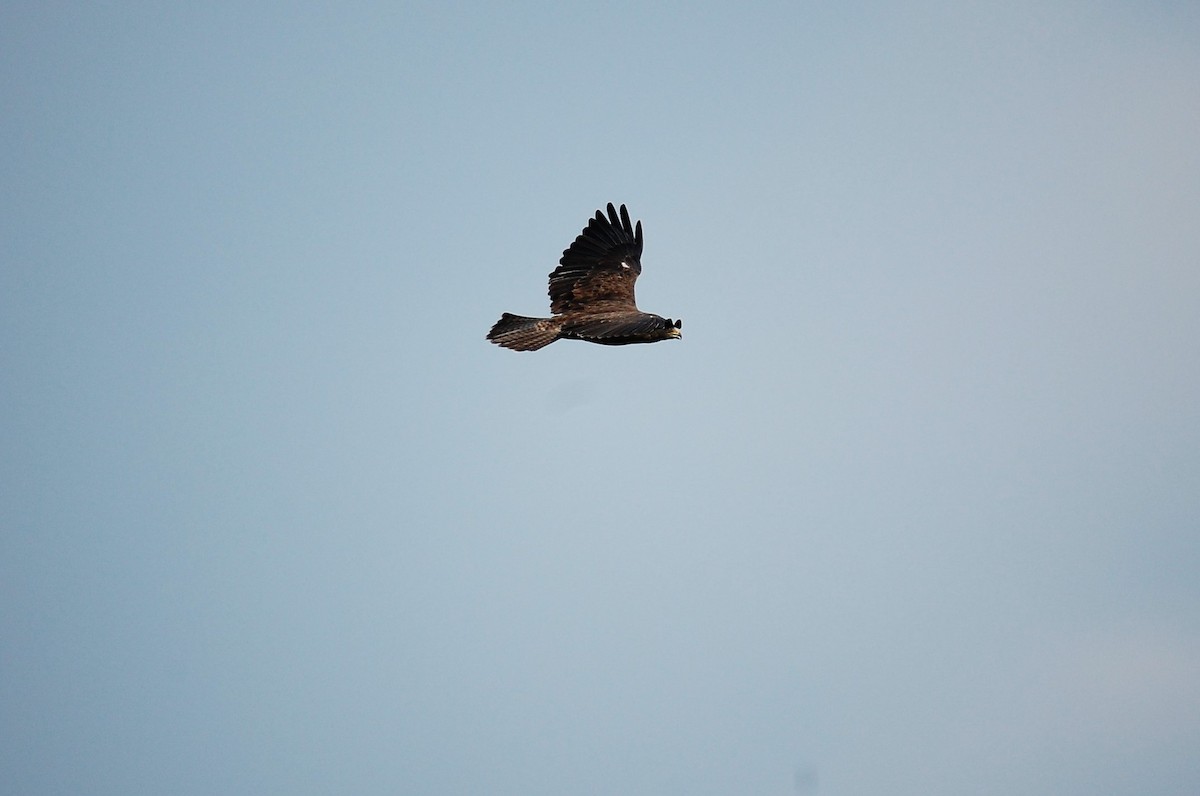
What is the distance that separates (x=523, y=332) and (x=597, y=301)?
3487 mm

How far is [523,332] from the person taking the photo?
32938mm

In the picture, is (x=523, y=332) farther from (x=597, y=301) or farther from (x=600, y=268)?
(x=600, y=268)

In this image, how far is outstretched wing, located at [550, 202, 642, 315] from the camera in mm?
35406

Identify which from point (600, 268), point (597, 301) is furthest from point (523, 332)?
point (600, 268)

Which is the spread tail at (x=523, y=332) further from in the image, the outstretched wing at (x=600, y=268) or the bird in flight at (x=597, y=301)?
Result: the outstretched wing at (x=600, y=268)

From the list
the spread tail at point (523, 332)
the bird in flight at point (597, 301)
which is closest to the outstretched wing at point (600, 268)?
the bird in flight at point (597, 301)

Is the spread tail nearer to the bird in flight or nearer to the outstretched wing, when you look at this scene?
the bird in flight

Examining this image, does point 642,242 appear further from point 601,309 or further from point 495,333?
point 495,333

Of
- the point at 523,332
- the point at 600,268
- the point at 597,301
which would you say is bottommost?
the point at 523,332

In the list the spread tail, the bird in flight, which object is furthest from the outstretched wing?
the spread tail

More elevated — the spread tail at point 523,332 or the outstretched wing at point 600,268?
the outstretched wing at point 600,268

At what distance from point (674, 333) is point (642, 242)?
8.03 m

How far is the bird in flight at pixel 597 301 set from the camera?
102ft

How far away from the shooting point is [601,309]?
3438 centimetres
